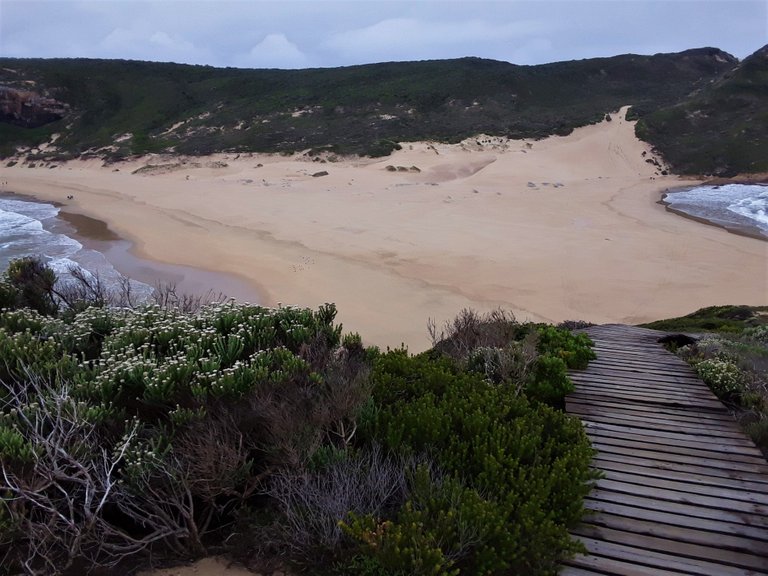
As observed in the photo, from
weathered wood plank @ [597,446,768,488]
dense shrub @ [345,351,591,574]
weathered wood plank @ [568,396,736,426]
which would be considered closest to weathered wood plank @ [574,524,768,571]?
dense shrub @ [345,351,591,574]

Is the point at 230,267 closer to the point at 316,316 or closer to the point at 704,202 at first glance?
the point at 316,316

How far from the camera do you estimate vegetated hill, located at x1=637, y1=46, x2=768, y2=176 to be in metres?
37.6

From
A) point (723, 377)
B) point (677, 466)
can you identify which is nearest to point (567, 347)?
point (723, 377)

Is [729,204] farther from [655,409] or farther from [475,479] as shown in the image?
[475,479]

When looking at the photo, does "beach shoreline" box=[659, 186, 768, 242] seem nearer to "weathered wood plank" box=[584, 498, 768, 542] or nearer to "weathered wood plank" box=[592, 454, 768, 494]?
"weathered wood plank" box=[592, 454, 768, 494]

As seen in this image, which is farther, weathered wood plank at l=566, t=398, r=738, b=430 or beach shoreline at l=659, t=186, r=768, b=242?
beach shoreline at l=659, t=186, r=768, b=242

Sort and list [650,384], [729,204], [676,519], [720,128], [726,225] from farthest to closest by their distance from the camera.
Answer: [720,128]
[729,204]
[726,225]
[650,384]
[676,519]

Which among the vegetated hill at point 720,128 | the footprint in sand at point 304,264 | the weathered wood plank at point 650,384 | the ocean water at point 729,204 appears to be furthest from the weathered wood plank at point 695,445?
the vegetated hill at point 720,128

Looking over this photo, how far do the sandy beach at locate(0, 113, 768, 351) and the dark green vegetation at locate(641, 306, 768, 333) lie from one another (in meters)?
1.18

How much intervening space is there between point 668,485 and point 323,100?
2141 inches

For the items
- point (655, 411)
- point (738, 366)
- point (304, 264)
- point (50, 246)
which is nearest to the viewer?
point (655, 411)

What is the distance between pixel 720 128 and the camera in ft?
142

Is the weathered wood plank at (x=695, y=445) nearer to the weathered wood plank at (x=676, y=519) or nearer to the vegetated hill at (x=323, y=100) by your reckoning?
the weathered wood plank at (x=676, y=519)

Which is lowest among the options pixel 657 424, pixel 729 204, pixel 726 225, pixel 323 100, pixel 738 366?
pixel 657 424
